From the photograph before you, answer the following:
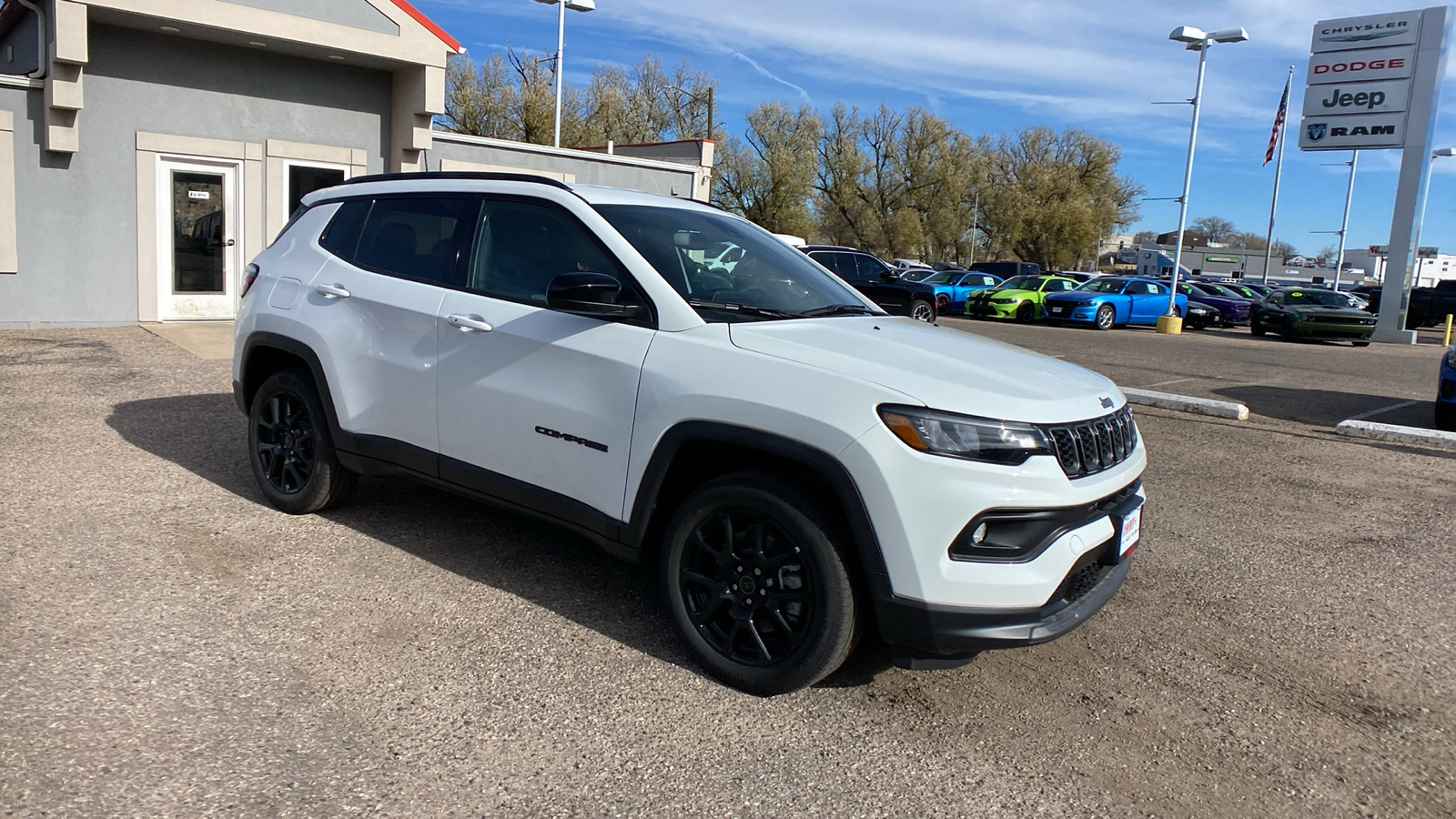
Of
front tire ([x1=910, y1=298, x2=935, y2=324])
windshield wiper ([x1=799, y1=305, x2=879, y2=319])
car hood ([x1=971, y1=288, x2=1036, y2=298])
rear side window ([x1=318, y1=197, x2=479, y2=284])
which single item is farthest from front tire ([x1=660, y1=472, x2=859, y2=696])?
car hood ([x1=971, y1=288, x2=1036, y2=298])

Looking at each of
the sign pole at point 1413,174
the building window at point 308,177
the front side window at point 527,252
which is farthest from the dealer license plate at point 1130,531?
the sign pole at point 1413,174

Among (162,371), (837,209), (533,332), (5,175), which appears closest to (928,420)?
(533,332)

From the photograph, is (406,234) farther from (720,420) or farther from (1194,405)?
(1194,405)

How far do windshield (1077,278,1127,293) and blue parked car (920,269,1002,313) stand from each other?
11.2ft

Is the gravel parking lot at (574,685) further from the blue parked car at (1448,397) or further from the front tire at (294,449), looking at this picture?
the blue parked car at (1448,397)

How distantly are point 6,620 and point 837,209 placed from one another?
6439 cm

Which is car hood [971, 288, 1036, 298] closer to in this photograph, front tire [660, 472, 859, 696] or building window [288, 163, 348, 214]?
building window [288, 163, 348, 214]

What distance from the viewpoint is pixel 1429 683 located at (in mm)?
3918

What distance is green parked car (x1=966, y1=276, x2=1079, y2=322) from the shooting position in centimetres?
2758

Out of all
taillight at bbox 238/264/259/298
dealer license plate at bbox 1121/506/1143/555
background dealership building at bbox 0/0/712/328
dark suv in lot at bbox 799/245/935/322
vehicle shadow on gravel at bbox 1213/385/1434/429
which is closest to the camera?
dealer license plate at bbox 1121/506/1143/555

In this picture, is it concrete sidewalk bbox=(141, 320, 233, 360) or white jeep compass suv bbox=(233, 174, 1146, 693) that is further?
concrete sidewalk bbox=(141, 320, 233, 360)

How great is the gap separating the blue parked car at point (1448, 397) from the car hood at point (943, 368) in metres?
7.88

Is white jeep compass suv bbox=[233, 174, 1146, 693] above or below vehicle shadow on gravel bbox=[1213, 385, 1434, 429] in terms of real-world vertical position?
above

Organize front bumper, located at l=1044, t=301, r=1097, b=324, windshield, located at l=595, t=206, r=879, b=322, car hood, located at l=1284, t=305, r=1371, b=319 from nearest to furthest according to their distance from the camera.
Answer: windshield, located at l=595, t=206, r=879, b=322, car hood, located at l=1284, t=305, r=1371, b=319, front bumper, located at l=1044, t=301, r=1097, b=324
